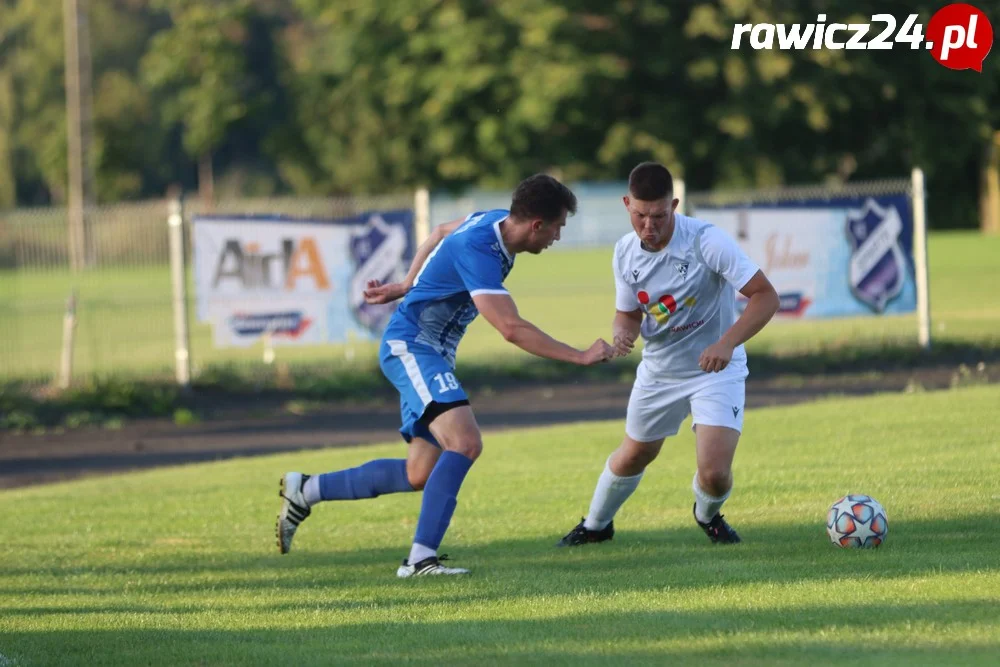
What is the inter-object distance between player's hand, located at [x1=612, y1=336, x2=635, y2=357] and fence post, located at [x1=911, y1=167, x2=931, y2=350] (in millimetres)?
13392

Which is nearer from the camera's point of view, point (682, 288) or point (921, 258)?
point (682, 288)

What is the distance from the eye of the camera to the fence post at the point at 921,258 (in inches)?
773

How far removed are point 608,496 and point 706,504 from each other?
0.57 m

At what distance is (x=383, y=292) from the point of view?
7.89 metres

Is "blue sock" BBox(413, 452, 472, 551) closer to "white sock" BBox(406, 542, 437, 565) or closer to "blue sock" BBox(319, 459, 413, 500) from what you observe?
"white sock" BBox(406, 542, 437, 565)

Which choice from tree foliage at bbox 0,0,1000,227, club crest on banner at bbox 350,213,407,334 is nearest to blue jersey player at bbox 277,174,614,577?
club crest on banner at bbox 350,213,407,334

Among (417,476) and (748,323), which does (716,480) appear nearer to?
(748,323)

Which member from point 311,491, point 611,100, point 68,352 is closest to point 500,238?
point 311,491

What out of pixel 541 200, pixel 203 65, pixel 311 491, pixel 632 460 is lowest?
pixel 311 491

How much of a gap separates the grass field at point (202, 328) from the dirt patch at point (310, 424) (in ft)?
4.49

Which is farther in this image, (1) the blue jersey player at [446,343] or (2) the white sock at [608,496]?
(2) the white sock at [608,496]

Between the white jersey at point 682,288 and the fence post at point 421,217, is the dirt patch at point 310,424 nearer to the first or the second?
the fence post at point 421,217

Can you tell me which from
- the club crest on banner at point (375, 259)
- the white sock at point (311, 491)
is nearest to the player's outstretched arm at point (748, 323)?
the white sock at point (311, 491)

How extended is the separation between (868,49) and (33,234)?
38.6 meters
